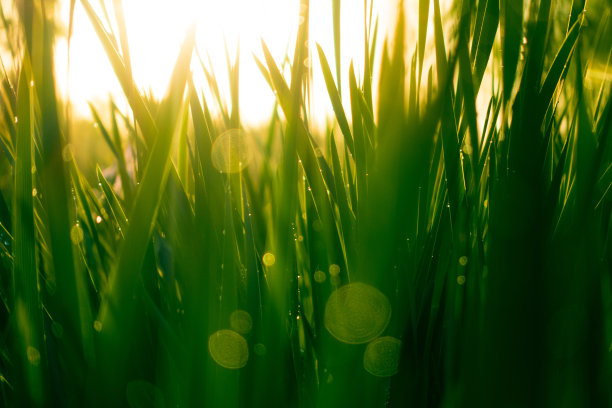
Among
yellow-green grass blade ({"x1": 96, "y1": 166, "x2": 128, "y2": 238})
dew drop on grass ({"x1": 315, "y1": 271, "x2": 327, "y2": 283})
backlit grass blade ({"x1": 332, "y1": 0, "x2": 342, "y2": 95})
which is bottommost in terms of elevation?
dew drop on grass ({"x1": 315, "y1": 271, "x2": 327, "y2": 283})

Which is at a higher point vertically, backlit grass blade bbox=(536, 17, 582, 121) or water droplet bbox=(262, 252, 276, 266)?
backlit grass blade bbox=(536, 17, 582, 121)

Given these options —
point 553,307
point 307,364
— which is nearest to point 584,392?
point 553,307

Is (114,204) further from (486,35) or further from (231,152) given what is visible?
(486,35)

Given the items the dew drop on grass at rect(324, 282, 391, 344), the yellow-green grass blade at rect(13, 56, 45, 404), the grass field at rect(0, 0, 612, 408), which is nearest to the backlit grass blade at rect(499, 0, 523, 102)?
the grass field at rect(0, 0, 612, 408)

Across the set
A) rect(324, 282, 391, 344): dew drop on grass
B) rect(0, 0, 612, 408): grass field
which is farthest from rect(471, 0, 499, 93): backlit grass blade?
rect(324, 282, 391, 344): dew drop on grass

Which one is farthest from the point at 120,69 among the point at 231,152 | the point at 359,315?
the point at 359,315

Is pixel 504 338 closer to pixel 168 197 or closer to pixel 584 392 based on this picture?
pixel 584 392

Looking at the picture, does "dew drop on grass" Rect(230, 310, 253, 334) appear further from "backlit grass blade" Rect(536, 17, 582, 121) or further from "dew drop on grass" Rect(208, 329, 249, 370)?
"backlit grass blade" Rect(536, 17, 582, 121)
